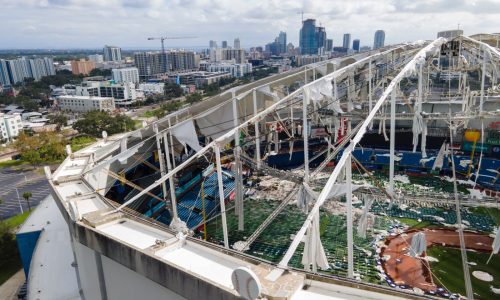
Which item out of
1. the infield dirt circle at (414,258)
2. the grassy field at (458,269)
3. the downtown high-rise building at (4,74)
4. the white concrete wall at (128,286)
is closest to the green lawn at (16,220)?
the white concrete wall at (128,286)

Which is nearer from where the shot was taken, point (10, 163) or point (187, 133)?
point (187, 133)

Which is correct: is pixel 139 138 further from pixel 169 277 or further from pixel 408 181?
pixel 408 181

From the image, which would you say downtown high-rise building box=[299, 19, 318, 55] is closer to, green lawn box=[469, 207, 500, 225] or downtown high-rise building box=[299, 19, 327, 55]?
downtown high-rise building box=[299, 19, 327, 55]

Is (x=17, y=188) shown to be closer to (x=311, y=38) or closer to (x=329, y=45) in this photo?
(x=311, y=38)

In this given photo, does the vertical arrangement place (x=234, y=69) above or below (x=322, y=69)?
below

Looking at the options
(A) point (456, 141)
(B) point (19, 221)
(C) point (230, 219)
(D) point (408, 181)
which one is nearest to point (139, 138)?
(C) point (230, 219)

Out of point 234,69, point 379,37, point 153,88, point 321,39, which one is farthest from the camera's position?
point 379,37

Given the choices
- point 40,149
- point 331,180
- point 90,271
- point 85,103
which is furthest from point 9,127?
point 331,180

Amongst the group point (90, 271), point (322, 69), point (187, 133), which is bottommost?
point (90, 271)

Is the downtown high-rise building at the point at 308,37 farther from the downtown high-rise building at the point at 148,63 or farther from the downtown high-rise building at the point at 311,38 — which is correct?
the downtown high-rise building at the point at 148,63
